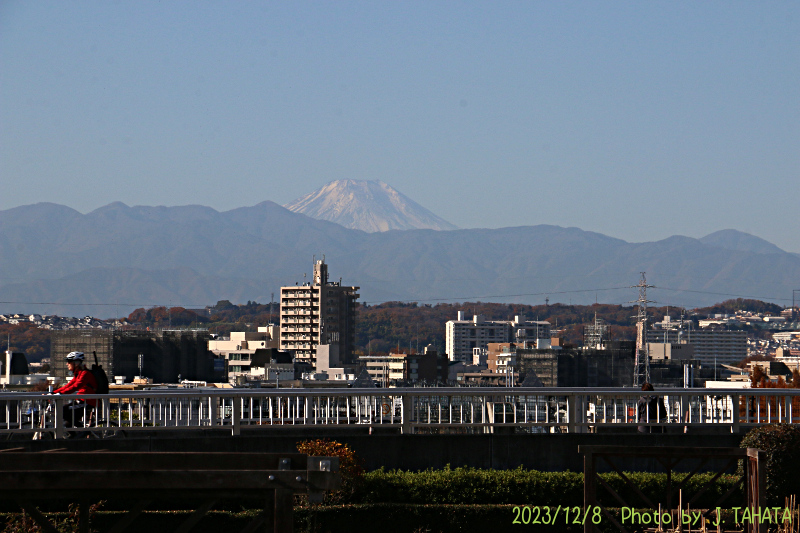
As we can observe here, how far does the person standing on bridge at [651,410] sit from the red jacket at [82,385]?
324 inches

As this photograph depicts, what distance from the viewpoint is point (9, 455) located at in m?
6.59

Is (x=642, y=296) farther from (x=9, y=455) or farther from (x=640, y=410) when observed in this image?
(x=9, y=455)

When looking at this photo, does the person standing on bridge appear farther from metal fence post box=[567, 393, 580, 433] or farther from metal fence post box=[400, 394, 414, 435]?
metal fence post box=[400, 394, 414, 435]

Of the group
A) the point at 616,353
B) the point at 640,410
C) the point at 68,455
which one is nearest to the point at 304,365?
the point at 616,353

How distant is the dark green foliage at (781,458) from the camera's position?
12.8 meters

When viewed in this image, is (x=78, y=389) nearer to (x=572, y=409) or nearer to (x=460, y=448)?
(x=460, y=448)

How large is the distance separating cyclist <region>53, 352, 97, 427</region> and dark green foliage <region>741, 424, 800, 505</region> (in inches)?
363

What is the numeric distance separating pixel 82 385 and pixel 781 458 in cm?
965

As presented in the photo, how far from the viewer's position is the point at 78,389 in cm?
1619

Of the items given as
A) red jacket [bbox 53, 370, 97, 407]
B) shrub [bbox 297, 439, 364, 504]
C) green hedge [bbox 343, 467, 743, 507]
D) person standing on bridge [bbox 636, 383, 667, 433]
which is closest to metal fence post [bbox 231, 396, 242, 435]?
red jacket [bbox 53, 370, 97, 407]

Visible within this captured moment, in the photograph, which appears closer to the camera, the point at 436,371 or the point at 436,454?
the point at 436,454

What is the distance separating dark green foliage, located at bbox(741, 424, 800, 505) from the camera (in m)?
12.8

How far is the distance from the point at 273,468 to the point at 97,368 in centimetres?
1099

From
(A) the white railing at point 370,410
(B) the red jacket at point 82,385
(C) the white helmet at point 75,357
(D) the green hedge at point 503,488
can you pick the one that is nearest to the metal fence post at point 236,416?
(A) the white railing at point 370,410
